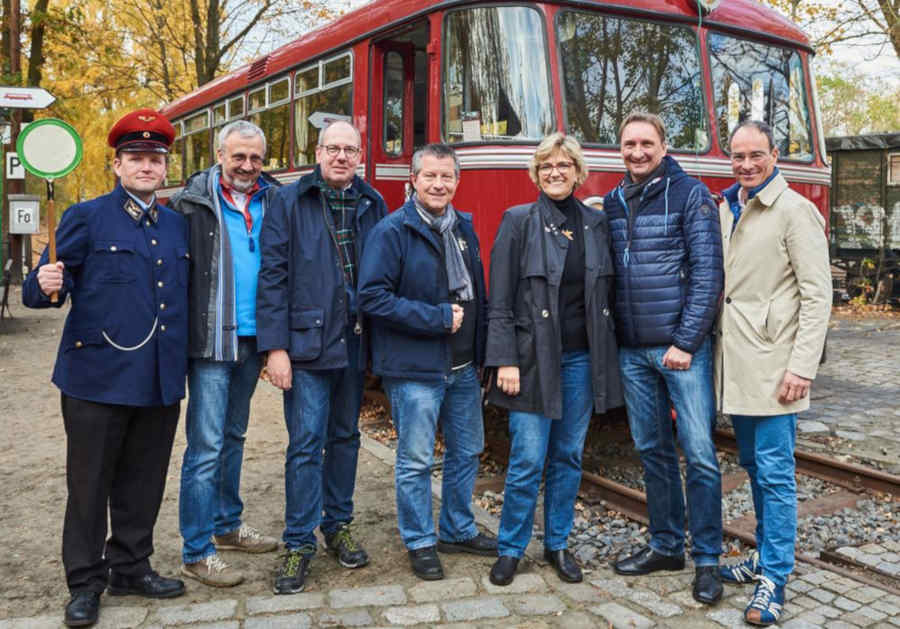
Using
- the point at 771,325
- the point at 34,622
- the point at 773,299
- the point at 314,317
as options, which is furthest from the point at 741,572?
the point at 34,622

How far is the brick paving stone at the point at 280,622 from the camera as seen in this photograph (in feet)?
11.7

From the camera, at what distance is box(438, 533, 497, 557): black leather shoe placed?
4.35m

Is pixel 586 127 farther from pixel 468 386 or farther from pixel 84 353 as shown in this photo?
pixel 84 353

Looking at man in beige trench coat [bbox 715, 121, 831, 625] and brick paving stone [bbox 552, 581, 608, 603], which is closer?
man in beige trench coat [bbox 715, 121, 831, 625]

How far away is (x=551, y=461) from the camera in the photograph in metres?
4.14

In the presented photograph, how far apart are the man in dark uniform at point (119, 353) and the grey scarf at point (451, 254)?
109 cm

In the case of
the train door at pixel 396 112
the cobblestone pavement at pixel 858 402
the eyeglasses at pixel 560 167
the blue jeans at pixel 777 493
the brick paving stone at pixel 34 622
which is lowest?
the brick paving stone at pixel 34 622

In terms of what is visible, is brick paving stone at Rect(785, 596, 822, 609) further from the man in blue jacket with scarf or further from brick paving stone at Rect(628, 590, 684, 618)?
the man in blue jacket with scarf

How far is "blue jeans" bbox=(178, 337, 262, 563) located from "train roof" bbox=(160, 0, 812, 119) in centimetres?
333

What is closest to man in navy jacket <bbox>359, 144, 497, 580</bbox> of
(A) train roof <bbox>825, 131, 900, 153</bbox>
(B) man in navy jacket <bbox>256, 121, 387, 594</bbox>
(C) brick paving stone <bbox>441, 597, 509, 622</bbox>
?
(B) man in navy jacket <bbox>256, 121, 387, 594</bbox>

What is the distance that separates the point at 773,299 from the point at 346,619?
87.3 inches

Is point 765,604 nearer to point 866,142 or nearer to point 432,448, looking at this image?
point 432,448

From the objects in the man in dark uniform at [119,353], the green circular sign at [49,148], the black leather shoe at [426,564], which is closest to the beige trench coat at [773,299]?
the black leather shoe at [426,564]

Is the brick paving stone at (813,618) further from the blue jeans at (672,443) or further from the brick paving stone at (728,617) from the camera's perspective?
the blue jeans at (672,443)
